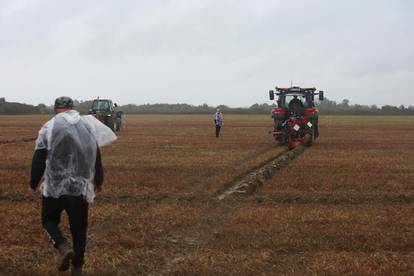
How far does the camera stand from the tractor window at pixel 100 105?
35.5 meters

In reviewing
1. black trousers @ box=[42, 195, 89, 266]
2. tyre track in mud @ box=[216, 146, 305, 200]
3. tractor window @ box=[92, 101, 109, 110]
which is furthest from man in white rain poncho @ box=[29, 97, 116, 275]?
tractor window @ box=[92, 101, 109, 110]

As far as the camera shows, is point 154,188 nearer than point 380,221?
No

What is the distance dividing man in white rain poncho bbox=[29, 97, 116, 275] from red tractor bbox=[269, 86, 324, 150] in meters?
18.7

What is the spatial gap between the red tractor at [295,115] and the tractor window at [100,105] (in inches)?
514

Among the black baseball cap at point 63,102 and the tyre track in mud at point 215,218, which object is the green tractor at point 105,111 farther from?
the black baseball cap at point 63,102

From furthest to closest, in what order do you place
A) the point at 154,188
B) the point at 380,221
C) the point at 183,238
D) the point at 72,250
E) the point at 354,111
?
the point at 354,111, the point at 154,188, the point at 380,221, the point at 183,238, the point at 72,250

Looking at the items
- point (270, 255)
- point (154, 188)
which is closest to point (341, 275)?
point (270, 255)

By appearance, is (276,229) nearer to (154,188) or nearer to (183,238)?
(183,238)

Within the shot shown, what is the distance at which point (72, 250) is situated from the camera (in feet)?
19.1

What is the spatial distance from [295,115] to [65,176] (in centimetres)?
2012

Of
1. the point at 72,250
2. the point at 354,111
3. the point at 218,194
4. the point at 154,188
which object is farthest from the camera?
the point at 354,111

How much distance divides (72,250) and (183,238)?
2.15 metres

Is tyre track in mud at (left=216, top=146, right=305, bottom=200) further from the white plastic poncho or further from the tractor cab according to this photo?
the tractor cab

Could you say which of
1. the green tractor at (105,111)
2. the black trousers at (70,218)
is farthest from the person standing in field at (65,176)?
the green tractor at (105,111)
